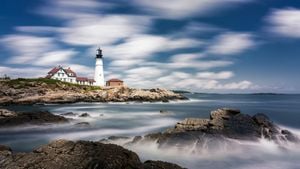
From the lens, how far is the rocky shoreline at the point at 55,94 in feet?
245

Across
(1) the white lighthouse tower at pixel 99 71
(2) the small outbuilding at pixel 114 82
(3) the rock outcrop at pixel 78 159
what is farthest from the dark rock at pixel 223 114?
(2) the small outbuilding at pixel 114 82

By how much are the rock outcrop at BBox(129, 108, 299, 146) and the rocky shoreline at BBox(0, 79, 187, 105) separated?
191ft

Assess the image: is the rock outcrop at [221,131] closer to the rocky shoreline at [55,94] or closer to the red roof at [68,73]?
the rocky shoreline at [55,94]

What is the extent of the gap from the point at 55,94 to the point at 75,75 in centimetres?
3603

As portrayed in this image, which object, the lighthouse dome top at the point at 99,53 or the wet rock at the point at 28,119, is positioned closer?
the wet rock at the point at 28,119

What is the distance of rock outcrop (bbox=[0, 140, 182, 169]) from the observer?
416 inches

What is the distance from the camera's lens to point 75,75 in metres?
114

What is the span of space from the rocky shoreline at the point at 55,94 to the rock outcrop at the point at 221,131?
2296 inches

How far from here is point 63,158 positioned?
36.1 ft

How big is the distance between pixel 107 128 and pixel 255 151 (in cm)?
1600

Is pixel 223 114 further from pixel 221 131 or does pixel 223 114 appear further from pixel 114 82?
pixel 114 82

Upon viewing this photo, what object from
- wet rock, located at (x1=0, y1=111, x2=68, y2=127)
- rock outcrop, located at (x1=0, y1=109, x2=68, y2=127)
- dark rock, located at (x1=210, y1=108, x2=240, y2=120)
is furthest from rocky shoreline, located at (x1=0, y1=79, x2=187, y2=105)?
dark rock, located at (x1=210, y1=108, x2=240, y2=120)

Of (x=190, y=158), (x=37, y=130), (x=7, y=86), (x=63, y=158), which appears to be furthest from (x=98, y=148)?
(x=7, y=86)

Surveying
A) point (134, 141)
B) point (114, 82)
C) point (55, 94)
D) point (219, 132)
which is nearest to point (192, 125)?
point (219, 132)
